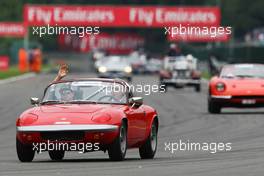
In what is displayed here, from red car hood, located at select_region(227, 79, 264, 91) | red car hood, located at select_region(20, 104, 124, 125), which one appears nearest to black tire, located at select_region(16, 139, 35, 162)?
red car hood, located at select_region(20, 104, 124, 125)

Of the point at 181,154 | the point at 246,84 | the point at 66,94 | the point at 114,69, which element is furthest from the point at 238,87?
the point at 114,69

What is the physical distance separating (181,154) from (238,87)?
38.1 ft

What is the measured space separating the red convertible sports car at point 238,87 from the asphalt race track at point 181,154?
0.33m

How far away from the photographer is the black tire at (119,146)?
558 inches

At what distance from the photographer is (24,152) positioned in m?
14.5

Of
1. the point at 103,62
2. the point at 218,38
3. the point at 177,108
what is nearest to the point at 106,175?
the point at 177,108

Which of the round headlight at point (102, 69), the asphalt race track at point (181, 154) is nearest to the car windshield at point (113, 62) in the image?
the round headlight at point (102, 69)

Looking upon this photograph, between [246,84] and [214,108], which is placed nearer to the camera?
[246,84]

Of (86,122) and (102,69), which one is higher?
(86,122)

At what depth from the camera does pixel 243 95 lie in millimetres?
27828

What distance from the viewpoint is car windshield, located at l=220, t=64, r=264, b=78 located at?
2872 cm

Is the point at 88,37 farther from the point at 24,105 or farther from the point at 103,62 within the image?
the point at 24,105

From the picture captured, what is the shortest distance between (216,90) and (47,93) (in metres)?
13.0

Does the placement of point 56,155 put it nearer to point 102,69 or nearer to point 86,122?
point 86,122
